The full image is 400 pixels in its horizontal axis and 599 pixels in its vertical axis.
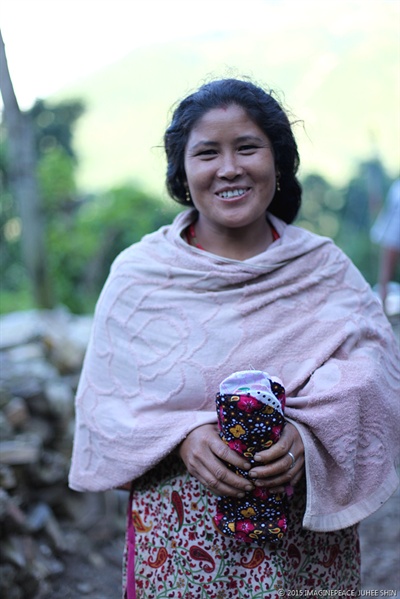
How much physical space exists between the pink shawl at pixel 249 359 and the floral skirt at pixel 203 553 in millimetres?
112

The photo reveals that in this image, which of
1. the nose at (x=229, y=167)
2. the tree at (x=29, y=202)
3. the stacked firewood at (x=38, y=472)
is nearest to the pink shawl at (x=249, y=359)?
the nose at (x=229, y=167)

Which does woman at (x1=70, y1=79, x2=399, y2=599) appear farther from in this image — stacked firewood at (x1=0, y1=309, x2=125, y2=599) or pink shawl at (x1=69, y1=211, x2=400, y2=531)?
stacked firewood at (x1=0, y1=309, x2=125, y2=599)

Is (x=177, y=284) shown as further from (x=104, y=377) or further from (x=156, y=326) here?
(x=104, y=377)

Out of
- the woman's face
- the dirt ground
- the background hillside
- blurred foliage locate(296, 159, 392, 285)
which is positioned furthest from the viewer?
blurred foliage locate(296, 159, 392, 285)

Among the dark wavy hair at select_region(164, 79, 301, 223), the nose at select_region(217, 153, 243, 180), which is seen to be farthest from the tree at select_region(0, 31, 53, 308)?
the nose at select_region(217, 153, 243, 180)

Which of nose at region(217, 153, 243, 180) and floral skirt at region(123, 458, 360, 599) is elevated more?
nose at region(217, 153, 243, 180)

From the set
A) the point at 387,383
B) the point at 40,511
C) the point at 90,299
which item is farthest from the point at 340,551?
the point at 90,299

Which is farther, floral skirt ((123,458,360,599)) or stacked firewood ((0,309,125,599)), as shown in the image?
stacked firewood ((0,309,125,599))

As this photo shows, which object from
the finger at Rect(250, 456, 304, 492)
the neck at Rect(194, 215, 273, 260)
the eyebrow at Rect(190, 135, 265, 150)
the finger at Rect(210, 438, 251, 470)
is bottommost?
the finger at Rect(250, 456, 304, 492)

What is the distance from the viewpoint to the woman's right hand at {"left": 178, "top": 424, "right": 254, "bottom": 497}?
1722 millimetres

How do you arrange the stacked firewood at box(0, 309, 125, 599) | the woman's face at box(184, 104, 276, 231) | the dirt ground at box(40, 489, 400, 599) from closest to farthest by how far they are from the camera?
the woman's face at box(184, 104, 276, 231)
the stacked firewood at box(0, 309, 125, 599)
the dirt ground at box(40, 489, 400, 599)

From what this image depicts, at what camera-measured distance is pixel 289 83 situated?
8086 mm

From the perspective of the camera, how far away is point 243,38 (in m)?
9.02

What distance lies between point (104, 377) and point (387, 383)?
0.88 meters
